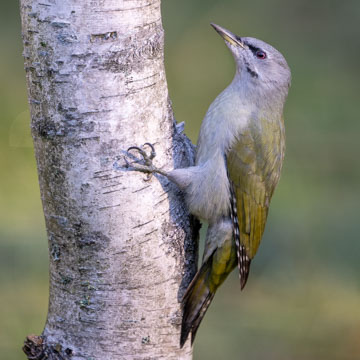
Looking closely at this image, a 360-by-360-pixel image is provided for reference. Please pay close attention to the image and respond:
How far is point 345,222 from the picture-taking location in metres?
6.53

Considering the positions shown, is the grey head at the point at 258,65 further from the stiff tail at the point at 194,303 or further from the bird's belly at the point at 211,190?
the stiff tail at the point at 194,303

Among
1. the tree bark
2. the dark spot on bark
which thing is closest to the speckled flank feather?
the tree bark

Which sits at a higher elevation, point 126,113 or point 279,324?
point 126,113

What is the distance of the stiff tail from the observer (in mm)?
2957

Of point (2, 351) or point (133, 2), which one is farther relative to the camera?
point (2, 351)

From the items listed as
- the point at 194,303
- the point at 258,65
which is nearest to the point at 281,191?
the point at 258,65

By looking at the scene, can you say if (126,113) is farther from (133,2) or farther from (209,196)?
(209,196)

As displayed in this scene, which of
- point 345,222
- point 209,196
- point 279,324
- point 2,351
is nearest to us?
point 209,196

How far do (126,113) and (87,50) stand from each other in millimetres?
288

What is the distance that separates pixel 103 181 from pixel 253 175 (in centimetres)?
118

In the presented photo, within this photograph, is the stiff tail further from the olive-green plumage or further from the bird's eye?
the bird's eye

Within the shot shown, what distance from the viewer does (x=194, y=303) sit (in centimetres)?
304

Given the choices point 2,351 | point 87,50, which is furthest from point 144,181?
point 2,351

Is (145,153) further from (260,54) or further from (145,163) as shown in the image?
(260,54)
